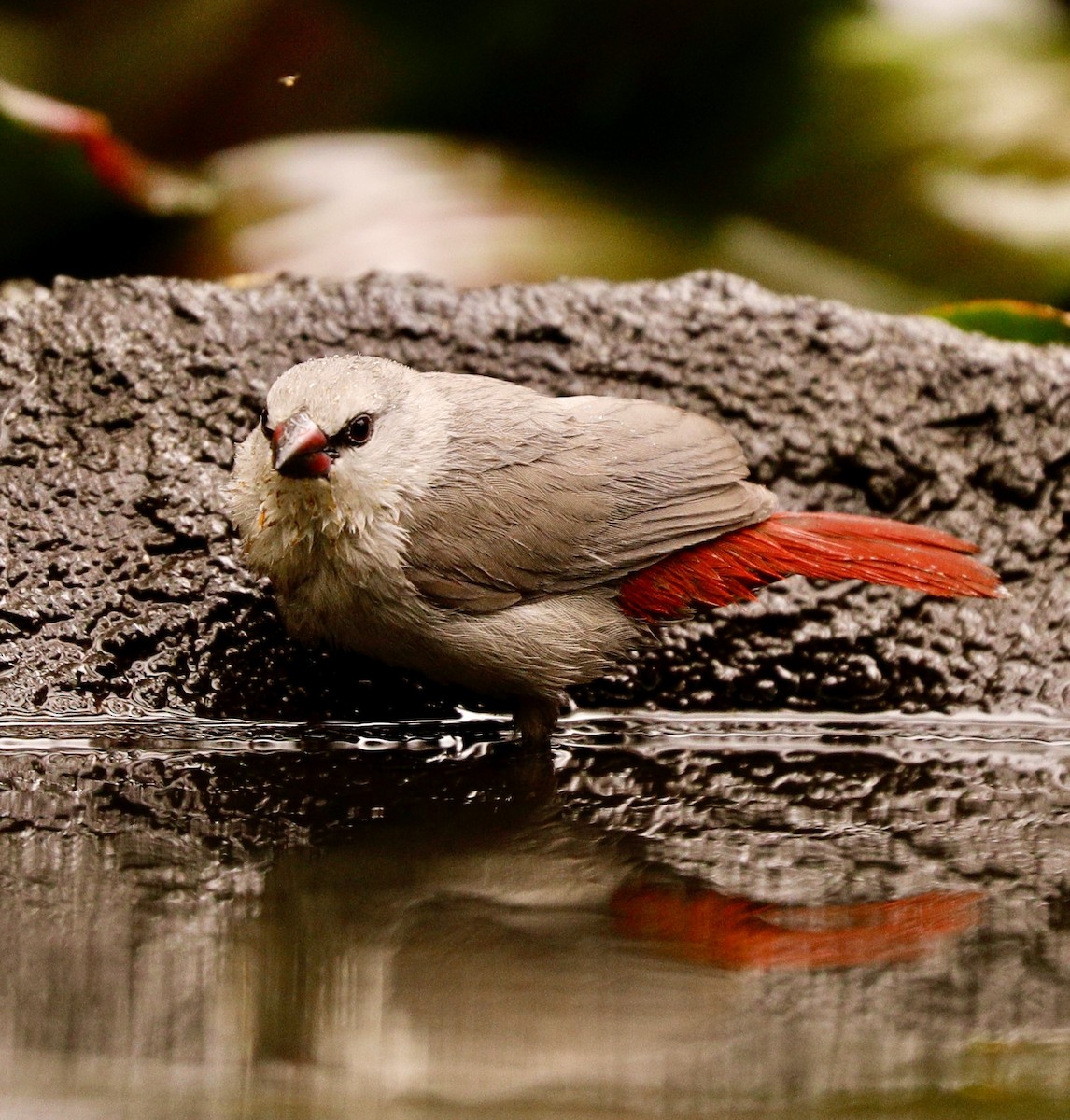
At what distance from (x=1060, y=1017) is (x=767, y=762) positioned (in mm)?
1291

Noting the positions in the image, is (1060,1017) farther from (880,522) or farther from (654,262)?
(654,262)

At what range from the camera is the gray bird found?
9.55 feet

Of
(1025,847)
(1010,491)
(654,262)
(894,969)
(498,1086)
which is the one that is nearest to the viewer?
(498,1086)

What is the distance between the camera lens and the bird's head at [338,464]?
2.82m

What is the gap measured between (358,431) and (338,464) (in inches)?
3.4

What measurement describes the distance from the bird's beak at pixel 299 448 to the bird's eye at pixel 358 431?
71mm

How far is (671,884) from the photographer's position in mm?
2404

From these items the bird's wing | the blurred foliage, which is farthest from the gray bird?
the blurred foliage

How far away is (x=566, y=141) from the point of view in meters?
5.53

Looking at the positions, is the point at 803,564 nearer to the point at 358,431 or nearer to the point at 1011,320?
the point at 358,431

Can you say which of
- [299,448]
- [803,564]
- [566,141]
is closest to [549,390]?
[803,564]

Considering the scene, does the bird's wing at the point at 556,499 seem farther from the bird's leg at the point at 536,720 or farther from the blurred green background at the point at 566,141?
the blurred green background at the point at 566,141

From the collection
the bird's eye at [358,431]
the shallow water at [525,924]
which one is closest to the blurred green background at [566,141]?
the bird's eye at [358,431]

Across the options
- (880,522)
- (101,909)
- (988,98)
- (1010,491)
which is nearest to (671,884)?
(101,909)
